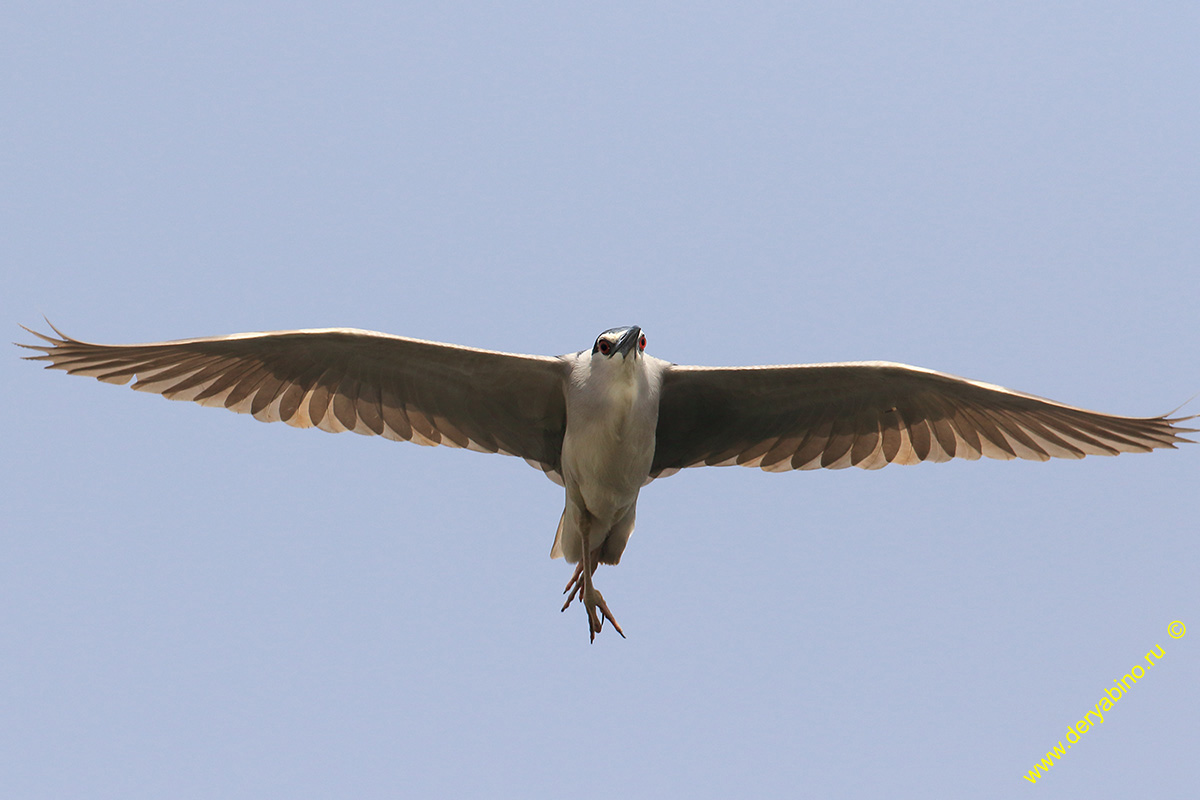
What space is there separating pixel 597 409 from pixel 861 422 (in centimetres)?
229

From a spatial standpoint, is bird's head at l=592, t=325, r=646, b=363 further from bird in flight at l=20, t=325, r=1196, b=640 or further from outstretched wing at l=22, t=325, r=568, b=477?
outstretched wing at l=22, t=325, r=568, b=477

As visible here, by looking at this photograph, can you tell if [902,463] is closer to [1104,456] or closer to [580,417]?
[1104,456]

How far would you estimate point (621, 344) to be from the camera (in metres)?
7.64

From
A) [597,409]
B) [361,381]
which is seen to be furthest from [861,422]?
[361,381]

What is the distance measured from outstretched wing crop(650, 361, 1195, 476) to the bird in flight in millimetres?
12

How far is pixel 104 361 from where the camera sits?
838 centimetres

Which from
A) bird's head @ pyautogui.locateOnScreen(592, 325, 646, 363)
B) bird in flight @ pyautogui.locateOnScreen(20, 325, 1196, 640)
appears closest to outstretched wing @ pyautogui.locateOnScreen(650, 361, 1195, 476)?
bird in flight @ pyautogui.locateOnScreen(20, 325, 1196, 640)

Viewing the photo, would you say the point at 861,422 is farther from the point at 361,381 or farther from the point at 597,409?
the point at 361,381

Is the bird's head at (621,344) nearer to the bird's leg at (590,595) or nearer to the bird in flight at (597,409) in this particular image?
the bird in flight at (597,409)

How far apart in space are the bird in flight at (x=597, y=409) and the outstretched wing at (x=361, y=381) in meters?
0.01

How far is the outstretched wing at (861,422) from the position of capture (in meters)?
8.47

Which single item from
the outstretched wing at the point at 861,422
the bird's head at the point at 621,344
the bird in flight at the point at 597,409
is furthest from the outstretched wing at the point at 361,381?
the outstretched wing at the point at 861,422

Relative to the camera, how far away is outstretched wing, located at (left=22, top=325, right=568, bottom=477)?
8352 mm

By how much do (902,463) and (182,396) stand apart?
550 cm
